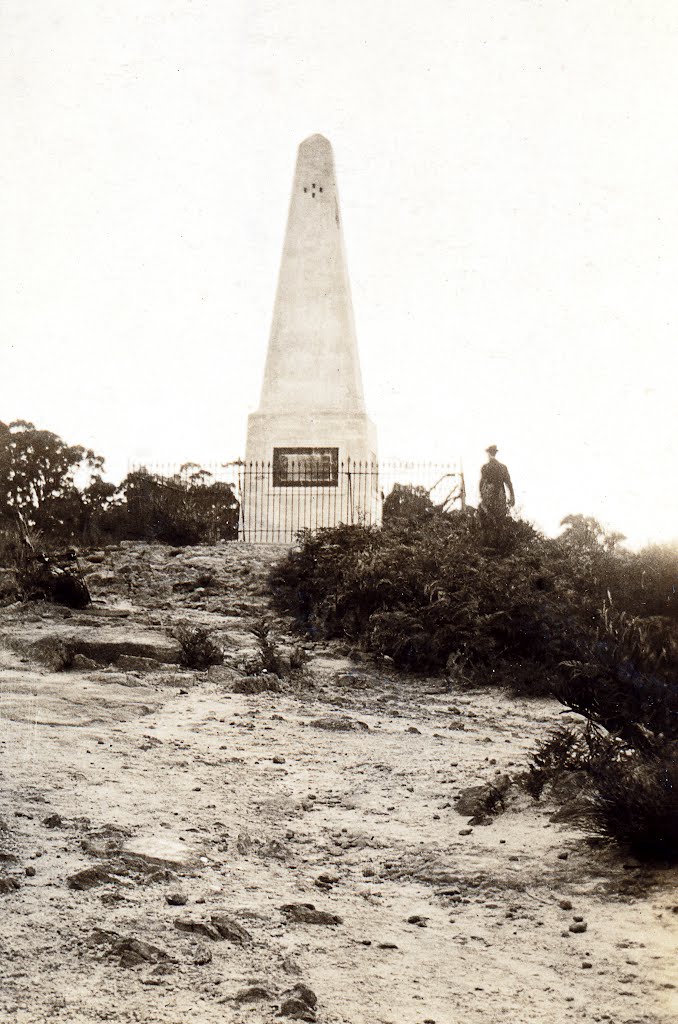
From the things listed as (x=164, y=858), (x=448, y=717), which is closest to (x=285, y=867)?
(x=164, y=858)

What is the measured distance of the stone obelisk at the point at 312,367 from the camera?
17.3m

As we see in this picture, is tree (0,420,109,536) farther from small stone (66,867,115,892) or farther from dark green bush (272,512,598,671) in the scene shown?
small stone (66,867,115,892)

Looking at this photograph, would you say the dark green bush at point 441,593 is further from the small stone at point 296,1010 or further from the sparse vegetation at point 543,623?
the small stone at point 296,1010

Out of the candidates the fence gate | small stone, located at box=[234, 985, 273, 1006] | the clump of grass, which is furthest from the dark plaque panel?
small stone, located at box=[234, 985, 273, 1006]

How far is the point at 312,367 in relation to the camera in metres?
17.8

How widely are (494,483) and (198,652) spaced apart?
7555 millimetres

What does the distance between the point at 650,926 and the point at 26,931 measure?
2323 mm

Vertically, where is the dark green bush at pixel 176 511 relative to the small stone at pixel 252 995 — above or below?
above

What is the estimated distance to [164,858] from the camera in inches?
152

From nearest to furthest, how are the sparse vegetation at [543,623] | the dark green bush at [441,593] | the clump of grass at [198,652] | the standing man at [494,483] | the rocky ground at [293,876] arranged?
the rocky ground at [293,876] < the sparse vegetation at [543,623] < the clump of grass at [198,652] < the dark green bush at [441,593] < the standing man at [494,483]

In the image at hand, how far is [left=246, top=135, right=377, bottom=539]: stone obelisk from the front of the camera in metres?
17.3

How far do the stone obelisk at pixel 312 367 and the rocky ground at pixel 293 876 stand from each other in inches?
405

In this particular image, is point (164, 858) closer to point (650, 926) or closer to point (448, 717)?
point (650, 926)

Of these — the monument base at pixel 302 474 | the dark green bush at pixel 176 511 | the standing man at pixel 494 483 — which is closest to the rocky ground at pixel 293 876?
the standing man at pixel 494 483
